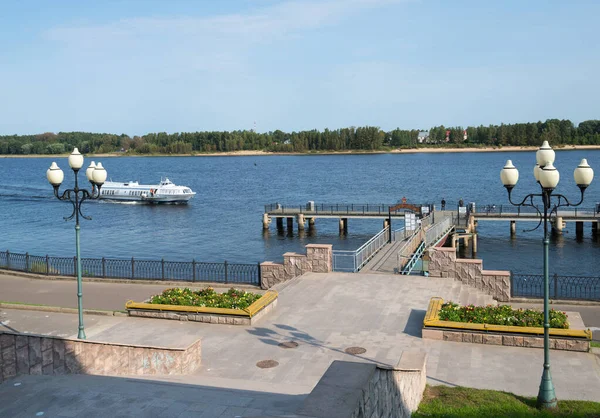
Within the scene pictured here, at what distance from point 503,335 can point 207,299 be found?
830 cm

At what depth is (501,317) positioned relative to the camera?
15.8 m

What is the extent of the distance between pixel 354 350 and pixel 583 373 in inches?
201

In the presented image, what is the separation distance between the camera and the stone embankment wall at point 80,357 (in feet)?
42.1

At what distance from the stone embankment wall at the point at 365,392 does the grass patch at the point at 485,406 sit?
0.45 metres

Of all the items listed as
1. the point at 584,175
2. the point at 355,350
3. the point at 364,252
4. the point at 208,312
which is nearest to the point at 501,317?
the point at 355,350

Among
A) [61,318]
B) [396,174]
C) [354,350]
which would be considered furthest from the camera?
[396,174]

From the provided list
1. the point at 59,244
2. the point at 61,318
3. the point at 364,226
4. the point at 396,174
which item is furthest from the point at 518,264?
the point at 396,174

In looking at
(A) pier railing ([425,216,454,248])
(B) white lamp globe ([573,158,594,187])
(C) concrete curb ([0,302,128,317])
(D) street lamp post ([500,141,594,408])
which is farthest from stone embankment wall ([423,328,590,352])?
(A) pier railing ([425,216,454,248])

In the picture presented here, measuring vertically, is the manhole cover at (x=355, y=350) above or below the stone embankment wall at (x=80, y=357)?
below

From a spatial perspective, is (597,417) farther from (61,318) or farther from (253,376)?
(61,318)

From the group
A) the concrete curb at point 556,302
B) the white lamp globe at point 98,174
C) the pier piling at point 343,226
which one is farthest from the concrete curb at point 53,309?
the pier piling at point 343,226

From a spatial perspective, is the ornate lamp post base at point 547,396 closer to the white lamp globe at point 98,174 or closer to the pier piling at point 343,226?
the white lamp globe at point 98,174

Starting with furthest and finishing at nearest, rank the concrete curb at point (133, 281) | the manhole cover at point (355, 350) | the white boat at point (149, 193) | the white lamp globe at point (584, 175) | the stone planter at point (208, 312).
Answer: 1. the white boat at point (149, 193)
2. the concrete curb at point (133, 281)
3. the stone planter at point (208, 312)
4. the manhole cover at point (355, 350)
5. the white lamp globe at point (584, 175)

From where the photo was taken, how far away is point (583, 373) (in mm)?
13609
